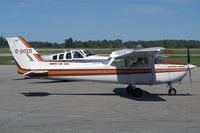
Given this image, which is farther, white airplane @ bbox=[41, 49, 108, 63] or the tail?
white airplane @ bbox=[41, 49, 108, 63]

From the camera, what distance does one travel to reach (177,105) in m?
9.97

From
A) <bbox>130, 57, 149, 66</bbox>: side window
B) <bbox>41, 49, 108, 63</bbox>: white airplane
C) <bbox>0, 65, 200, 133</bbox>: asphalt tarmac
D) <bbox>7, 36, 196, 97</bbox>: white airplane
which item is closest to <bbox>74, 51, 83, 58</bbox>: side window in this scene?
<bbox>41, 49, 108, 63</bbox>: white airplane

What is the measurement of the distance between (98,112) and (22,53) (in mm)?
5139

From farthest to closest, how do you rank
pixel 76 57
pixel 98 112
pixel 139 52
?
1. pixel 76 57
2. pixel 139 52
3. pixel 98 112

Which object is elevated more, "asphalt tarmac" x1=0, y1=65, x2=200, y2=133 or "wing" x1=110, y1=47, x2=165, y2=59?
"wing" x1=110, y1=47, x2=165, y2=59

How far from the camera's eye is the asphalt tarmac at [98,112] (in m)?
6.89

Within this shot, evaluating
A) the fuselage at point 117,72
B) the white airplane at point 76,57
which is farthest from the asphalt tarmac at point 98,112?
the white airplane at point 76,57

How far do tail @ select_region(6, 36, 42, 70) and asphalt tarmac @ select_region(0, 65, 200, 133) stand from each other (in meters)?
1.45

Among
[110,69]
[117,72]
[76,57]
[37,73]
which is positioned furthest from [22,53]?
[76,57]

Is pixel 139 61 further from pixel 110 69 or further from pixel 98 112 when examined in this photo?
pixel 98 112

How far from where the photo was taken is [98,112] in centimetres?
877

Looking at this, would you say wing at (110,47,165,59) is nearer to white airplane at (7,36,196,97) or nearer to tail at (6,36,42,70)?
white airplane at (7,36,196,97)

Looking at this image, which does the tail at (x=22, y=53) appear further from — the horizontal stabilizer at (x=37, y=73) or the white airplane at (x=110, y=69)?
the horizontal stabilizer at (x=37, y=73)

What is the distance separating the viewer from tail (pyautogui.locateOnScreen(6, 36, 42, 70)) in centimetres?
1188
